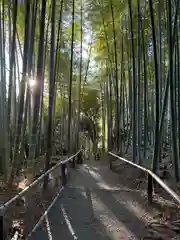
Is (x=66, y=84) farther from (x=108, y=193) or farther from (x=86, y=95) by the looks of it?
(x=108, y=193)

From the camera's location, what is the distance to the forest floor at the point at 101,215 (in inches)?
91.9

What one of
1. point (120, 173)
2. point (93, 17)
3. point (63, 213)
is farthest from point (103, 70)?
point (63, 213)

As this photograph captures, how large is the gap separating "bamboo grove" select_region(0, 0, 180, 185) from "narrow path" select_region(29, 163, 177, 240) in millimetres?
560

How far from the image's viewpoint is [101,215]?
282cm

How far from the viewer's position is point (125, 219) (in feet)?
8.91

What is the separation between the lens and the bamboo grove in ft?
11.3

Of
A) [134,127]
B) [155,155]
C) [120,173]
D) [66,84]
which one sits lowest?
[120,173]

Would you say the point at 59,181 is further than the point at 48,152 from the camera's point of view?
Yes

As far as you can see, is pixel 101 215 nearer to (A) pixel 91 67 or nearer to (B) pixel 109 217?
(B) pixel 109 217

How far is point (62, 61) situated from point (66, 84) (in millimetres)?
2359

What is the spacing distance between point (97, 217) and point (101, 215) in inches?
2.7

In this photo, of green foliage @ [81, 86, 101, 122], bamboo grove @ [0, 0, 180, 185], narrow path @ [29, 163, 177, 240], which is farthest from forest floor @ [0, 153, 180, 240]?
green foliage @ [81, 86, 101, 122]

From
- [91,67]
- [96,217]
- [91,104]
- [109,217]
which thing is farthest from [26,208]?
[91,104]

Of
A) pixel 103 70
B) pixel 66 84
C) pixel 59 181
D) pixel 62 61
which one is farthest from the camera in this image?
pixel 66 84
